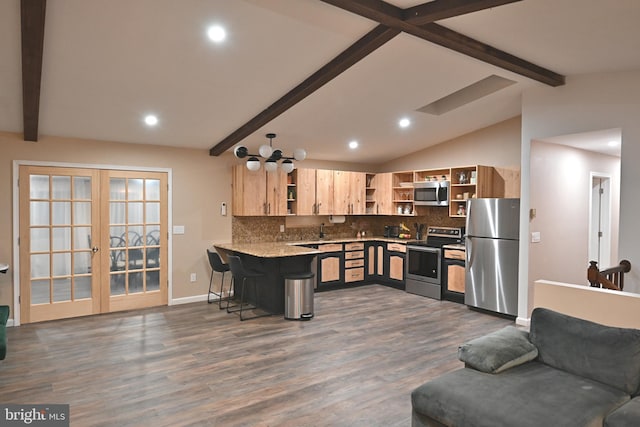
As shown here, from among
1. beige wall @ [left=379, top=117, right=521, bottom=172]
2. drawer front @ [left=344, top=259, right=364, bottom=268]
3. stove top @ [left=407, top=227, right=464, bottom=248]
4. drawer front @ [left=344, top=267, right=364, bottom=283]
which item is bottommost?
drawer front @ [left=344, top=267, right=364, bottom=283]

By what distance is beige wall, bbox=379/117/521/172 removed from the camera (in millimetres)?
5918

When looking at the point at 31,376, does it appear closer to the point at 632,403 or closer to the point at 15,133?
the point at 15,133

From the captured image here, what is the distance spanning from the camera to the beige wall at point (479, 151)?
5918mm

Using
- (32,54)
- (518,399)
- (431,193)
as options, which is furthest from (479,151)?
(32,54)

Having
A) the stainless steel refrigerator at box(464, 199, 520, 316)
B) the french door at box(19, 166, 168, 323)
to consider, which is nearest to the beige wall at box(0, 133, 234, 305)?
the french door at box(19, 166, 168, 323)

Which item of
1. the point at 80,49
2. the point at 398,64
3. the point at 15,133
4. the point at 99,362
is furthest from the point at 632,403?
the point at 15,133

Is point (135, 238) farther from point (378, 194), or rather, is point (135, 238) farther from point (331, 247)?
point (378, 194)

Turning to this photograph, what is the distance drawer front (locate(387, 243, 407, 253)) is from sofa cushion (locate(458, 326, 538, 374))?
4193 mm

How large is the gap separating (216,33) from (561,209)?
4686mm

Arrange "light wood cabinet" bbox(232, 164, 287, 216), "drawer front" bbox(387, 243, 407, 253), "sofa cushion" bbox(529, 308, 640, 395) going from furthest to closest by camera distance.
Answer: "drawer front" bbox(387, 243, 407, 253)
"light wood cabinet" bbox(232, 164, 287, 216)
"sofa cushion" bbox(529, 308, 640, 395)

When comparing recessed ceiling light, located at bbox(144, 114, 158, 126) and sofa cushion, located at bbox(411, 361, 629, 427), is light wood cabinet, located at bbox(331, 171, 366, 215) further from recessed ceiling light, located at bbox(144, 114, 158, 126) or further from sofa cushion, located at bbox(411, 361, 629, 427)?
sofa cushion, located at bbox(411, 361, 629, 427)

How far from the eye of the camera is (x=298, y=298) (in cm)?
521

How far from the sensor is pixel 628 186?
3.95m

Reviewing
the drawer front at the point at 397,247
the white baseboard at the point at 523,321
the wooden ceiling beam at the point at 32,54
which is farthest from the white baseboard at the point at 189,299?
the white baseboard at the point at 523,321
